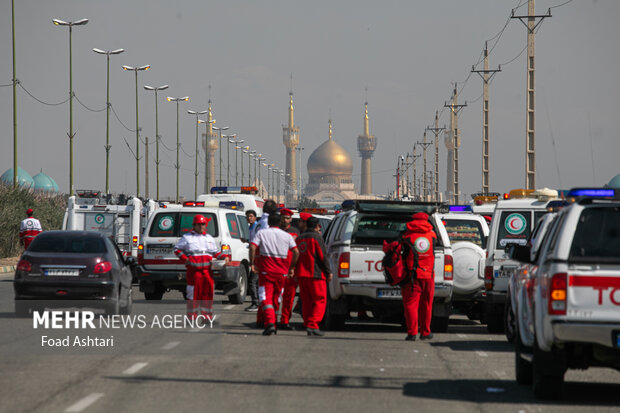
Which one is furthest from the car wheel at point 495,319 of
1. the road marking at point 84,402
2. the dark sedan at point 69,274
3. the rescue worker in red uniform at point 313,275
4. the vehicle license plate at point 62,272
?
the road marking at point 84,402

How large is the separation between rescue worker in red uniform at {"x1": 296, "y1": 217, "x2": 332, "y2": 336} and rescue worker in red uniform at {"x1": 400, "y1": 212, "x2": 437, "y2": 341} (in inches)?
46.9

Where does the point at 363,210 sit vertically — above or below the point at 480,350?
above

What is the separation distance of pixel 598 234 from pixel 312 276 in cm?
709

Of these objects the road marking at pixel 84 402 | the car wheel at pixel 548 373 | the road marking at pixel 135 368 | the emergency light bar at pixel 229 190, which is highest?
the emergency light bar at pixel 229 190

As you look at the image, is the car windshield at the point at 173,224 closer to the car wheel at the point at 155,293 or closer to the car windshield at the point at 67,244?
the car wheel at the point at 155,293

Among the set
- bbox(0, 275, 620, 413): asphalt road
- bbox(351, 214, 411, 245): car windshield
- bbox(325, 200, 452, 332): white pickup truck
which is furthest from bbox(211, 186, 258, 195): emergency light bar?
bbox(0, 275, 620, 413): asphalt road

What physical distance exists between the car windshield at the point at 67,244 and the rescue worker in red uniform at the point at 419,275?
504cm

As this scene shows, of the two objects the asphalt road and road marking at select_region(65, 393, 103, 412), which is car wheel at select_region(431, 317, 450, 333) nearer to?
the asphalt road

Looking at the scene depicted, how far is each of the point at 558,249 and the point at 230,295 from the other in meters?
14.3

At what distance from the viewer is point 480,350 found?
48.3 ft

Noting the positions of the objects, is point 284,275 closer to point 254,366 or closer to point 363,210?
point 363,210

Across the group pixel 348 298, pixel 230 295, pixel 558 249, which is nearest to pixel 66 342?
pixel 348 298

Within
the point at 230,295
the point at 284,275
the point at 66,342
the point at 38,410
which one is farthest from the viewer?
the point at 230,295

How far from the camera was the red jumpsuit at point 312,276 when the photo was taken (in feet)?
53.9
